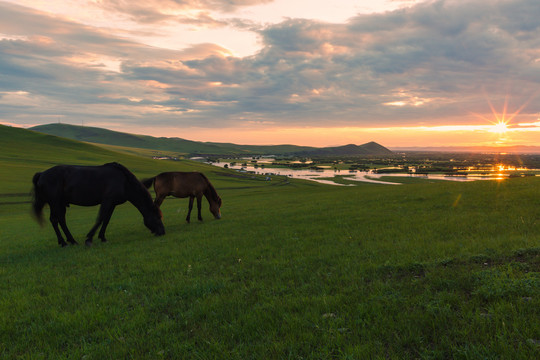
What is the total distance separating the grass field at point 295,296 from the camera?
394 centimetres

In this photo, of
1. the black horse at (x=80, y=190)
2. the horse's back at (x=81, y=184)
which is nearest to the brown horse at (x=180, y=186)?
the black horse at (x=80, y=190)

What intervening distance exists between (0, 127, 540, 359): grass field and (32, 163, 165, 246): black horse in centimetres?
177

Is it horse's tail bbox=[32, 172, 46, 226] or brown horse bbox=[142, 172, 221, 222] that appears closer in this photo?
horse's tail bbox=[32, 172, 46, 226]

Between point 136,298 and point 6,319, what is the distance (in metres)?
2.41

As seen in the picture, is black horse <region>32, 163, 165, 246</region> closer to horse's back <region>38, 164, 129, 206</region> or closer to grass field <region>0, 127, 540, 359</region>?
horse's back <region>38, 164, 129, 206</region>

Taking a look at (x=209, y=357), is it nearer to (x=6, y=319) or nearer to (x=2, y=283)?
(x=6, y=319)

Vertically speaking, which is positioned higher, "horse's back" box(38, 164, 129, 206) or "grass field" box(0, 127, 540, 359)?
"horse's back" box(38, 164, 129, 206)

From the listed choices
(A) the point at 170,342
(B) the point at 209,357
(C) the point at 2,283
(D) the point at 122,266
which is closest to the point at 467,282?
(B) the point at 209,357

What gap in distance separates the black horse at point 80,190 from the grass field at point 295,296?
177 centimetres

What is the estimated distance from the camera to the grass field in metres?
3.94

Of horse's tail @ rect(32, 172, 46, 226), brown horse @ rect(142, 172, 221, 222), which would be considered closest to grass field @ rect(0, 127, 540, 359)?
horse's tail @ rect(32, 172, 46, 226)

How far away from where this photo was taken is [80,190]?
1202cm

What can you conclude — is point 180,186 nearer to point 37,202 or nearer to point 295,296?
point 37,202

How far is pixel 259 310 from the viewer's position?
5.00 metres
